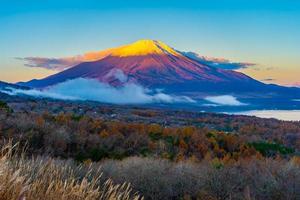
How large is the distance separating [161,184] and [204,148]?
10.9m

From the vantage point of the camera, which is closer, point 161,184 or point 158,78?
point 161,184

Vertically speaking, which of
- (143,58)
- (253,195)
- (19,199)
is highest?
(143,58)

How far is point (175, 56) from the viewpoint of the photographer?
638 feet

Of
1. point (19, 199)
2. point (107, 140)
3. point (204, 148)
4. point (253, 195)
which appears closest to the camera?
point (19, 199)

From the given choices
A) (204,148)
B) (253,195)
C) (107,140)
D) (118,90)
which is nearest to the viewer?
(253,195)

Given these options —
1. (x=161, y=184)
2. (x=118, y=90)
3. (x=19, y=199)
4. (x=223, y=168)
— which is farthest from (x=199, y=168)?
(x=118, y=90)

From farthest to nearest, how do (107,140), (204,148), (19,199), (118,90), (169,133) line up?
1. (118,90)
2. (169,133)
3. (204,148)
4. (107,140)
5. (19,199)

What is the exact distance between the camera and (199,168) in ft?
39.8

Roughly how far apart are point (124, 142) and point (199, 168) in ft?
24.3

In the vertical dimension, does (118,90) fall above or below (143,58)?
below

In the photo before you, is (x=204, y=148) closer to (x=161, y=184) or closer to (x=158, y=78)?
(x=161, y=184)

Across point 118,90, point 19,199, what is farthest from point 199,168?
point 118,90

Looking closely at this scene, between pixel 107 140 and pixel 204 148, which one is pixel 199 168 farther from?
pixel 204 148

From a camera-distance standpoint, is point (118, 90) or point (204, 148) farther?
point (118, 90)
